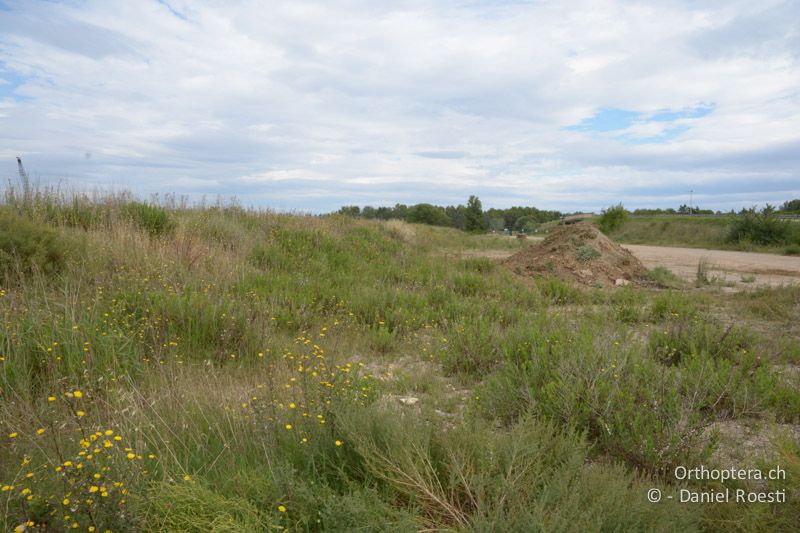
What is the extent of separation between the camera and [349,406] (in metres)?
2.89

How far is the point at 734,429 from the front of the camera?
3.60 metres

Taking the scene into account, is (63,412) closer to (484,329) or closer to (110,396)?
(110,396)

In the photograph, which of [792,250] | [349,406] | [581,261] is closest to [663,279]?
[581,261]

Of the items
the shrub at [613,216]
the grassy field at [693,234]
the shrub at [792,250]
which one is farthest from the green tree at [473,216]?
the shrub at [792,250]

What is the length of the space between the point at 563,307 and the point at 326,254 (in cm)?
527

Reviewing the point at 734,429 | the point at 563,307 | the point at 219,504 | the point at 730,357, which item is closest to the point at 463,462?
the point at 219,504

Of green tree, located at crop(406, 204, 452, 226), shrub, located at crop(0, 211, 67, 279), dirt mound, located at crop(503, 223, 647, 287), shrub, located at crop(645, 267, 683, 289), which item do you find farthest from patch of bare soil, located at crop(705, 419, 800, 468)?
green tree, located at crop(406, 204, 452, 226)

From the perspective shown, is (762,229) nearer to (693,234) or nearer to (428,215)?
(693,234)

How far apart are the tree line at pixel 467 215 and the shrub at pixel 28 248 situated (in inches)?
536

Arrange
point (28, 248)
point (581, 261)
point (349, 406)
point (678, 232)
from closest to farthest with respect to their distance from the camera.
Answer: point (349, 406) → point (28, 248) → point (581, 261) → point (678, 232)

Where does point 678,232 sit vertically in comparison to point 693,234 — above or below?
above

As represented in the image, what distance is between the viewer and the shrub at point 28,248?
597cm

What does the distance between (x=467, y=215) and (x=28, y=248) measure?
68753 millimetres

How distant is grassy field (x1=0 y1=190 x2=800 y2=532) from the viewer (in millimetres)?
2230
